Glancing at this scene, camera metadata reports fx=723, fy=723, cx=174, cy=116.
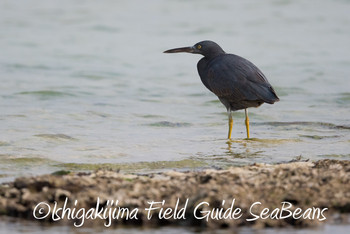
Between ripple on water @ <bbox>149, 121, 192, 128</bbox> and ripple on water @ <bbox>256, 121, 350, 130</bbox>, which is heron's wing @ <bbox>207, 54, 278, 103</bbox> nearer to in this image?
ripple on water @ <bbox>149, 121, 192, 128</bbox>

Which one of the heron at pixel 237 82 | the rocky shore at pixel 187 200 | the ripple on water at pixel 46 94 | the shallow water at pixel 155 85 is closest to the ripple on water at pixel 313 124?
the shallow water at pixel 155 85

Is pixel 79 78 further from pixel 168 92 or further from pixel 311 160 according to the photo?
pixel 311 160

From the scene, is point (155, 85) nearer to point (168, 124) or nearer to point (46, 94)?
point (46, 94)

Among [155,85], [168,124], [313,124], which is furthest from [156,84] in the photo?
[313,124]

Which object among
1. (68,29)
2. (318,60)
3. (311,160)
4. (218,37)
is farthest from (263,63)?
(311,160)

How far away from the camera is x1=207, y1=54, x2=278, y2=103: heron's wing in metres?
8.55

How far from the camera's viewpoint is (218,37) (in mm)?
18188

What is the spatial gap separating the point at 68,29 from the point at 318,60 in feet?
23.2

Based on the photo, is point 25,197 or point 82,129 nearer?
point 25,197

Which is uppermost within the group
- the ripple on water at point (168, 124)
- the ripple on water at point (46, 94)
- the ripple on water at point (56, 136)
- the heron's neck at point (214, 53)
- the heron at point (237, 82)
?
the heron's neck at point (214, 53)

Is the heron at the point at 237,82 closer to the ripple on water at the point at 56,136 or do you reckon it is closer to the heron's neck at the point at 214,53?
the heron's neck at the point at 214,53

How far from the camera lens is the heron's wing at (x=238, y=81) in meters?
8.55

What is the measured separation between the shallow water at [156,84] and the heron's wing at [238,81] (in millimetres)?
547

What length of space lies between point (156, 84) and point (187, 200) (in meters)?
8.65
